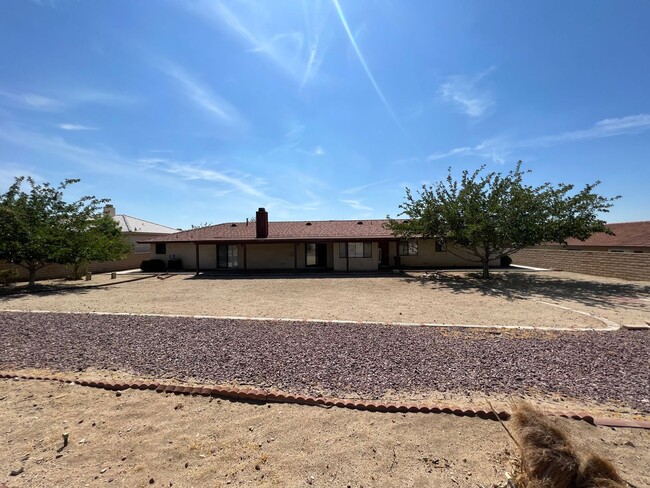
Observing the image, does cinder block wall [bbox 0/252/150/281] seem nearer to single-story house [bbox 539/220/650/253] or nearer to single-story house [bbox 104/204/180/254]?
single-story house [bbox 104/204/180/254]

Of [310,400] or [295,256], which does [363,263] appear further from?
[310,400]

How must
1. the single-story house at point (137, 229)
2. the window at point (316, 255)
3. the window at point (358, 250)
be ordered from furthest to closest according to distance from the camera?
the single-story house at point (137, 229) → the window at point (316, 255) → the window at point (358, 250)

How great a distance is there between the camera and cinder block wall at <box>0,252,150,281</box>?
690 inches

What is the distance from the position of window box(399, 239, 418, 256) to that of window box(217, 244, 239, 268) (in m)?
11.6

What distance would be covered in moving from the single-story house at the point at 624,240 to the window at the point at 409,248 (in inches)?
364

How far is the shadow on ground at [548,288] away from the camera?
37.0ft

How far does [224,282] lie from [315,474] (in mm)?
15548

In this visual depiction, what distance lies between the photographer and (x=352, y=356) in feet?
17.6

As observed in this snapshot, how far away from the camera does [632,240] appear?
24438 millimetres

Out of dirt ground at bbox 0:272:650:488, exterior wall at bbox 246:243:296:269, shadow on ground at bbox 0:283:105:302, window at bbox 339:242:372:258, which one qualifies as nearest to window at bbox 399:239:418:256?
window at bbox 339:242:372:258

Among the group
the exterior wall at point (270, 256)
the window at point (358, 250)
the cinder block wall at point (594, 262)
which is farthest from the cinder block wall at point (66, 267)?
the cinder block wall at point (594, 262)

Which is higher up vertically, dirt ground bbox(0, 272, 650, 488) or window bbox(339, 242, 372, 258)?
window bbox(339, 242, 372, 258)

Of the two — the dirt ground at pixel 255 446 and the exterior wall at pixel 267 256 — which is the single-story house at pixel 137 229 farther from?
the dirt ground at pixel 255 446

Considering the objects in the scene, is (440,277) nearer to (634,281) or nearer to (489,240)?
(489,240)
